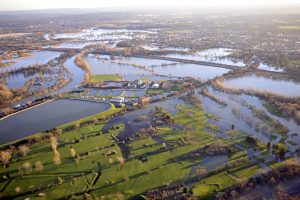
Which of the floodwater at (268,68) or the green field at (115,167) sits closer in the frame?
the green field at (115,167)

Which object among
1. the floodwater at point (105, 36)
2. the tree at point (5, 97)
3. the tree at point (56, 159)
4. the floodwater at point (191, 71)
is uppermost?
the floodwater at point (105, 36)

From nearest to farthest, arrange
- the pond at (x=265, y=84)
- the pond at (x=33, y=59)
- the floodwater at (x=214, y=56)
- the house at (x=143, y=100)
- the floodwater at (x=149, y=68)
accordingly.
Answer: the house at (x=143, y=100)
the pond at (x=265, y=84)
the floodwater at (x=149, y=68)
the floodwater at (x=214, y=56)
the pond at (x=33, y=59)

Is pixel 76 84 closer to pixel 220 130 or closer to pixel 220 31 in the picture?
pixel 220 130

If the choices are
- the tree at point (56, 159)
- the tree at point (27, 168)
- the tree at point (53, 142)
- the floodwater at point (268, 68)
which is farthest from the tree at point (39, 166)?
the floodwater at point (268, 68)

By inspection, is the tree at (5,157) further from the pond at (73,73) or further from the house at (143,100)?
the pond at (73,73)

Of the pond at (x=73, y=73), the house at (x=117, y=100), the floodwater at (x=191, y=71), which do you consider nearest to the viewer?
the house at (x=117, y=100)

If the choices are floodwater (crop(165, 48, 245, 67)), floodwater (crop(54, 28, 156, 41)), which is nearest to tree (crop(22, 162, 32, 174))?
floodwater (crop(165, 48, 245, 67))

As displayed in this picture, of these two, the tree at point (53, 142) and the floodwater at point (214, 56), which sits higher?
the floodwater at point (214, 56)
